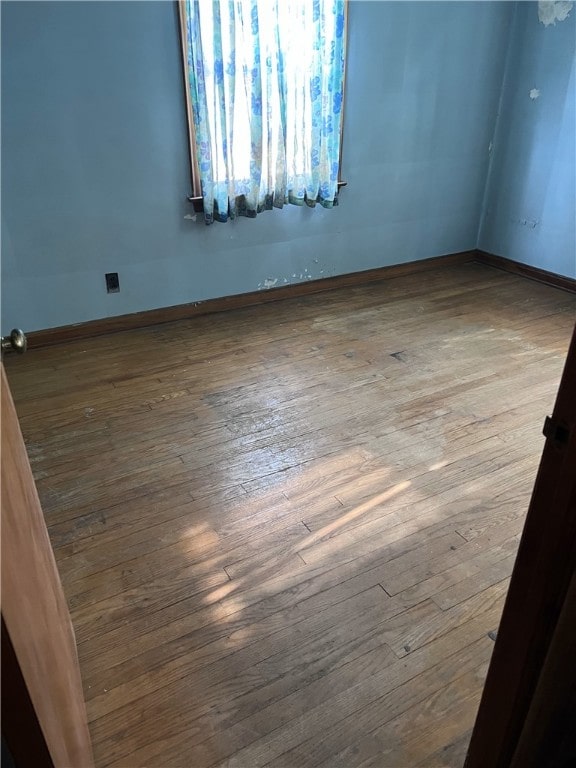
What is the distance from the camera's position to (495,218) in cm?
424

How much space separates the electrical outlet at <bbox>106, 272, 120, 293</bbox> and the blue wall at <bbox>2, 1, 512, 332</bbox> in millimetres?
33

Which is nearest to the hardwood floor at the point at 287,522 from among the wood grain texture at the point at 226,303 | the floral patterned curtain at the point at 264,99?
the wood grain texture at the point at 226,303

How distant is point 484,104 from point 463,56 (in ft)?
1.24

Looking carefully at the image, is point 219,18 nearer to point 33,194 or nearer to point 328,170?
point 328,170

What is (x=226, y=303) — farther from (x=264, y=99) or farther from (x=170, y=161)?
(x=264, y=99)

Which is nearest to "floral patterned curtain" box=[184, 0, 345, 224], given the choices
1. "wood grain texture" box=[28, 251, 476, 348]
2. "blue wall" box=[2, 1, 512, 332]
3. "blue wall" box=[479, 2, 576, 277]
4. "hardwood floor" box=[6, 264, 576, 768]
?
"blue wall" box=[2, 1, 512, 332]

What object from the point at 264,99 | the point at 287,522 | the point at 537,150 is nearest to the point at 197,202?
the point at 264,99

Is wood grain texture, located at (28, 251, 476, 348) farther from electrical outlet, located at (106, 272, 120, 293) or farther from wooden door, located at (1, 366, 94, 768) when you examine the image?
wooden door, located at (1, 366, 94, 768)

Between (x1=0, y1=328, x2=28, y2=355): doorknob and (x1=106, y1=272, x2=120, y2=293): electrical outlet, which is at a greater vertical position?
(x1=0, y1=328, x2=28, y2=355): doorknob

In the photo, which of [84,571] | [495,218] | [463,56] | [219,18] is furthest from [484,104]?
[84,571]

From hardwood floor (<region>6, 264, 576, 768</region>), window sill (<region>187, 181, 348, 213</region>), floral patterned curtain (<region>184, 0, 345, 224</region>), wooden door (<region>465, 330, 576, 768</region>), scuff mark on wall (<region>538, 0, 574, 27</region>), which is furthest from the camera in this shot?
scuff mark on wall (<region>538, 0, 574, 27</region>)

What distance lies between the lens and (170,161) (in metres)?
3.04

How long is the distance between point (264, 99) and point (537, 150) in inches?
77.7

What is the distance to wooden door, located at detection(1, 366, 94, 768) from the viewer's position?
605 millimetres
